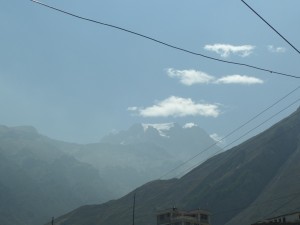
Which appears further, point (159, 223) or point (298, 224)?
point (159, 223)

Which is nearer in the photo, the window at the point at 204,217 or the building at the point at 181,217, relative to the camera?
the building at the point at 181,217

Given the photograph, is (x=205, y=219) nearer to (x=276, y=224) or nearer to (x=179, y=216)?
(x=179, y=216)

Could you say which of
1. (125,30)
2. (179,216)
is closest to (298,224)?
(125,30)

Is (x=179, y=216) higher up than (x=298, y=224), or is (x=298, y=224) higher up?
(x=179, y=216)

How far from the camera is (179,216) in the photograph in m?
153

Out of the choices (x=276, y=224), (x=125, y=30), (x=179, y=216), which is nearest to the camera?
(x=125, y=30)

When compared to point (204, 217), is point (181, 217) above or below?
below

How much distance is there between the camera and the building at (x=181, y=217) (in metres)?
151

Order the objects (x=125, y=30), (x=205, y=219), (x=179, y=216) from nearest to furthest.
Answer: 1. (x=125, y=30)
2. (x=179, y=216)
3. (x=205, y=219)

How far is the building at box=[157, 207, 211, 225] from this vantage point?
495 ft

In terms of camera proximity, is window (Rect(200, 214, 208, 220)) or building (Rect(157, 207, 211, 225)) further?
window (Rect(200, 214, 208, 220))

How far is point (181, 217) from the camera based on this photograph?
493 ft

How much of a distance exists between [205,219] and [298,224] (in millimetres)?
123224

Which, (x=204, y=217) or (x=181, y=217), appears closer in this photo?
(x=181, y=217)
